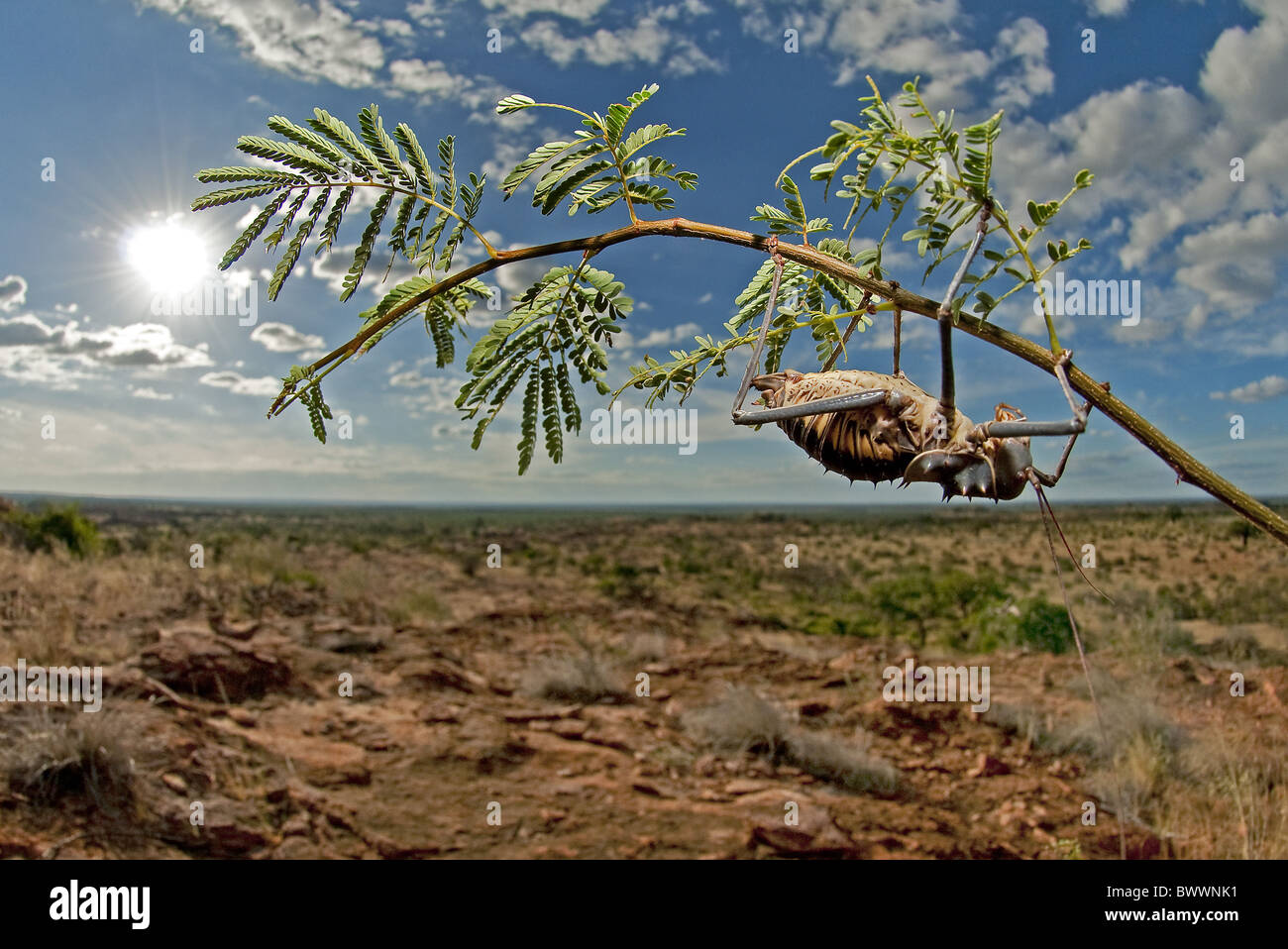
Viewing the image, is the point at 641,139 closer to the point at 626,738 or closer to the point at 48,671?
the point at 626,738

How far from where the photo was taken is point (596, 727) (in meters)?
12.3

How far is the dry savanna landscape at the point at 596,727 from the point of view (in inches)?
344

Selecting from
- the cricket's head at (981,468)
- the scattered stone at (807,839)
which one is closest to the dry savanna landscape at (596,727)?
the scattered stone at (807,839)

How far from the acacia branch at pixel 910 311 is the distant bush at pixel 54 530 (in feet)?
76.1

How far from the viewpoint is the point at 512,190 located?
1992 mm

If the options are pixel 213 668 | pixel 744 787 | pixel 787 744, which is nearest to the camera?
pixel 744 787

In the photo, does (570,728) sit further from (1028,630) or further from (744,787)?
(1028,630)

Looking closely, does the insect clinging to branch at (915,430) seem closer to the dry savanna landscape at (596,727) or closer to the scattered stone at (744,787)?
the dry savanna landscape at (596,727)

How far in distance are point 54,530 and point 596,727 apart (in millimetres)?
17321

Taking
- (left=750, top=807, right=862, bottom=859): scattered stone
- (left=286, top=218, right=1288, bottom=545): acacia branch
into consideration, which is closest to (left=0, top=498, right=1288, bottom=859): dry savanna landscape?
(left=750, top=807, right=862, bottom=859): scattered stone

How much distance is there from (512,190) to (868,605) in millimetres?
25243

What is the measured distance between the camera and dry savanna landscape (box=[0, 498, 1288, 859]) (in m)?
8.73

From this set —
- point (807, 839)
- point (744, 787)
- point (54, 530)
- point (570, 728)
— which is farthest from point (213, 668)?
point (54, 530)

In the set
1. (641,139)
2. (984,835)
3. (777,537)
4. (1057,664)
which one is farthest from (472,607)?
(777,537)
